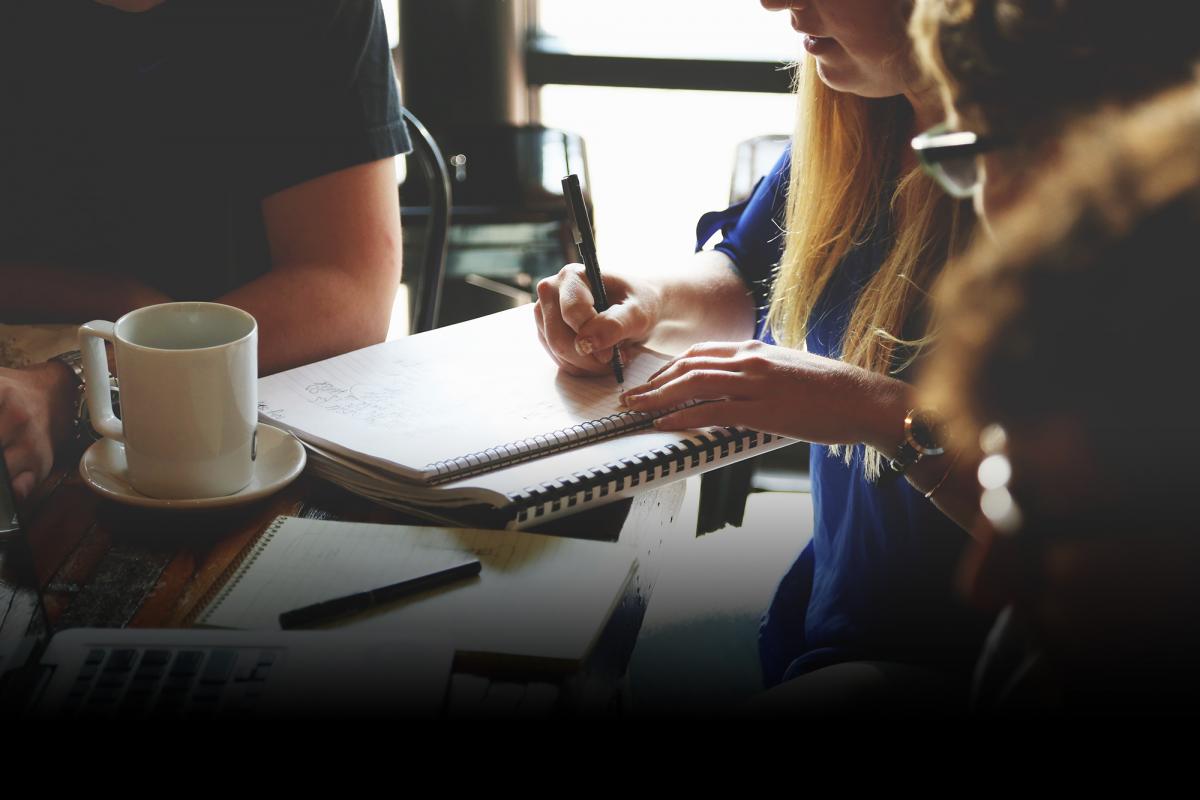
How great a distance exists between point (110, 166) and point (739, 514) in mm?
852

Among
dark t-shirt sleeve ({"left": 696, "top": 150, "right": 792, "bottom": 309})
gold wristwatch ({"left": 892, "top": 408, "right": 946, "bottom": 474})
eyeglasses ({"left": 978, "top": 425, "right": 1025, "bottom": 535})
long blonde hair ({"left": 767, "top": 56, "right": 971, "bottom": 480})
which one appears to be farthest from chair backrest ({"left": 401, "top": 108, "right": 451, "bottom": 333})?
eyeglasses ({"left": 978, "top": 425, "right": 1025, "bottom": 535})

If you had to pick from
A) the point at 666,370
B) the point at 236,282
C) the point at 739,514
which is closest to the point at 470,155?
the point at 236,282

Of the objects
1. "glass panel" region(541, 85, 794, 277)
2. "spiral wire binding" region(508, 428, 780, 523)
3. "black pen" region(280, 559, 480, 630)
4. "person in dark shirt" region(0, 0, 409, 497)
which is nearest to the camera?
"black pen" region(280, 559, 480, 630)

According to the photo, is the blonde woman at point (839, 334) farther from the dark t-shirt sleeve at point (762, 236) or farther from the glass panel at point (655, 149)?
the glass panel at point (655, 149)

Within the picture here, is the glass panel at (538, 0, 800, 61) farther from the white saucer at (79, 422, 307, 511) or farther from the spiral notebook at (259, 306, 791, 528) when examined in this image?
the white saucer at (79, 422, 307, 511)

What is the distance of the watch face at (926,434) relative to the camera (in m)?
0.84

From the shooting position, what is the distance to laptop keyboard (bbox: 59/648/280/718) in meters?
0.55

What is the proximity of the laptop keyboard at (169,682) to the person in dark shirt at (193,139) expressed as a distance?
606 mm

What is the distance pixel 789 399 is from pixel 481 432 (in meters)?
0.25

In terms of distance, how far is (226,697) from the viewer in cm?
Result: 56

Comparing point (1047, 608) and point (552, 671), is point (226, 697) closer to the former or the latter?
point (552, 671)

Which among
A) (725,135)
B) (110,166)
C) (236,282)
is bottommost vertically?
(725,135)

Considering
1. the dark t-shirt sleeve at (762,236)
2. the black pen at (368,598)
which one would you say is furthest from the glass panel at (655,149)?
the black pen at (368,598)

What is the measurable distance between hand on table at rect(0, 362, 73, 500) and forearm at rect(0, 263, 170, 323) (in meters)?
0.23
